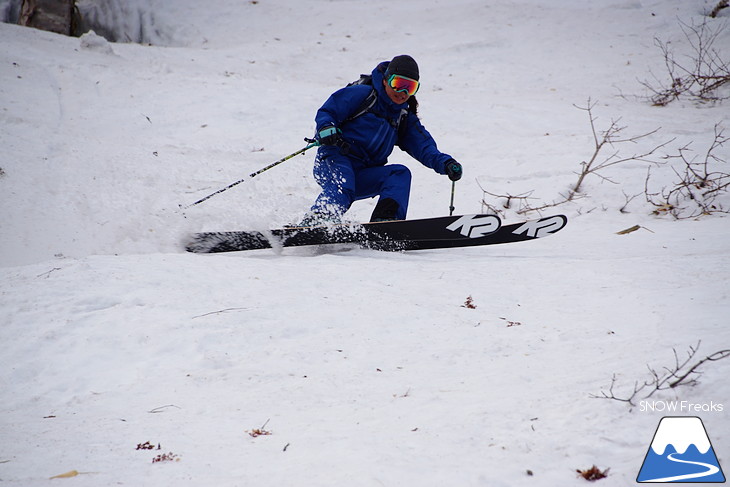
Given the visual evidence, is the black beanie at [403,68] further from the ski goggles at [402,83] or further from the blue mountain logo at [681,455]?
the blue mountain logo at [681,455]

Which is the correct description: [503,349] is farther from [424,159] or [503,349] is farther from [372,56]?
[372,56]

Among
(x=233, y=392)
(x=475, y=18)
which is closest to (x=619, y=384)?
(x=233, y=392)

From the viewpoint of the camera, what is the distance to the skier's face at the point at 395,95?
4.52 m

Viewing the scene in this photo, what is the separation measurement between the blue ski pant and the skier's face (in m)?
0.55

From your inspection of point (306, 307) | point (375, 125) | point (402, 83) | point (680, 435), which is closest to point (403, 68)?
point (402, 83)

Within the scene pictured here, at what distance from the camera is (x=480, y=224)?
175 inches

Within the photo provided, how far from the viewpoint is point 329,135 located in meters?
4.33

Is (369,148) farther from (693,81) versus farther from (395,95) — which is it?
(693,81)

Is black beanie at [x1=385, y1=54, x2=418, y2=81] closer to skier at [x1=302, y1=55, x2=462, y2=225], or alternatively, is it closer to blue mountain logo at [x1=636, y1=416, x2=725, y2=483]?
skier at [x1=302, y1=55, x2=462, y2=225]

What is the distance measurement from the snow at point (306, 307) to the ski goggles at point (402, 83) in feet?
4.50

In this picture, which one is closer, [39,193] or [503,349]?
[503,349]

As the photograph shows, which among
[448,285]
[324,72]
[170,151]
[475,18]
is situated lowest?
[448,285]

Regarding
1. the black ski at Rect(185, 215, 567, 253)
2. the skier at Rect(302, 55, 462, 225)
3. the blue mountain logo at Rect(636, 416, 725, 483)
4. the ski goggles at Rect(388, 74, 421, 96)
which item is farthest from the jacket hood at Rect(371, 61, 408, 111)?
the blue mountain logo at Rect(636, 416, 725, 483)

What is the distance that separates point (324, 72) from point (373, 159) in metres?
6.22
